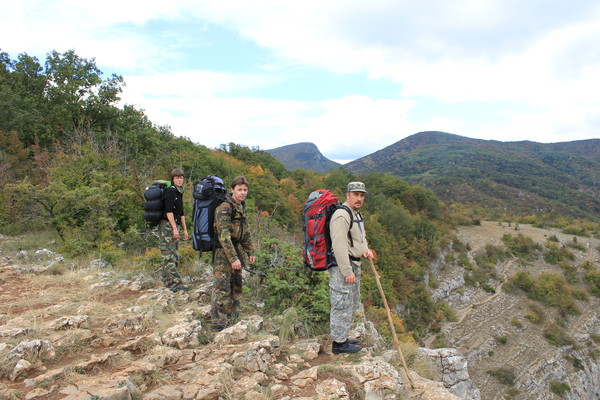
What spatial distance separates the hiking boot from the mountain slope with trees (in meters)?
76.1

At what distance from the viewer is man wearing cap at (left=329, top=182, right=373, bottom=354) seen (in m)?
3.03

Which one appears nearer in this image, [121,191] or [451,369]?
[451,369]

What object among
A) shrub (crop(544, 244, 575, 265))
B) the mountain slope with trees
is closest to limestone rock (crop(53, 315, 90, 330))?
shrub (crop(544, 244, 575, 265))

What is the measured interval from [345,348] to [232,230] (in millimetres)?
1890

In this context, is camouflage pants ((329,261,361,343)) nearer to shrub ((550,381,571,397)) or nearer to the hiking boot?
the hiking boot

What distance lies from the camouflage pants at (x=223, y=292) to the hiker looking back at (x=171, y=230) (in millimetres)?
1372

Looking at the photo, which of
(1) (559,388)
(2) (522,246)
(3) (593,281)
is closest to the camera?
(1) (559,388)

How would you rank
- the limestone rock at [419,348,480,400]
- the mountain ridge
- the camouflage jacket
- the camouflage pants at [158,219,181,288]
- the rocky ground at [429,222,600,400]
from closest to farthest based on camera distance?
1. the camouflage jacket
2. the limestone rock at [419,348,480,400]
3. the camouflage pants at [158,219,181,288]
4. the rocky ground at [429,222,600,400]
5. the mountain ridge

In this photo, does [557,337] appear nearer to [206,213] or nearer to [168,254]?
[168,254]

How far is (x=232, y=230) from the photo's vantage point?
3.60 metres

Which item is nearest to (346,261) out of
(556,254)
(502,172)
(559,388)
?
(559,388)

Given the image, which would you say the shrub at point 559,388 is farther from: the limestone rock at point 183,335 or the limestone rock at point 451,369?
the limestone rock at point 183,335

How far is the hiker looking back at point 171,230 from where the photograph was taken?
453cm

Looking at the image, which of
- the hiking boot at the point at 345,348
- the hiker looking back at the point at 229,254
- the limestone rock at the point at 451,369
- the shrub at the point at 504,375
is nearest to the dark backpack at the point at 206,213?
the hiker looking back at the point at 229,254
